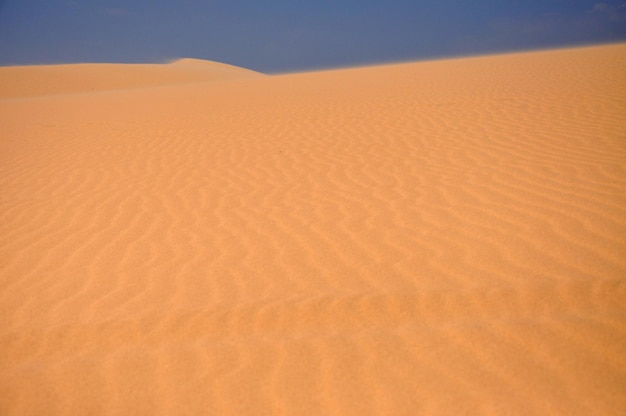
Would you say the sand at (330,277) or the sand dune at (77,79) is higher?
the sand dune at (77,79)

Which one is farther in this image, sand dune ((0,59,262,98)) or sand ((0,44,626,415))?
sand dune ((0,59,262,98))

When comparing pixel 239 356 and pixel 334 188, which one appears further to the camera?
pixel 334 188

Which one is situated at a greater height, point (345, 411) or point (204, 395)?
point (204, 395)

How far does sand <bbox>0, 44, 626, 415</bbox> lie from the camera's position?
2.21m

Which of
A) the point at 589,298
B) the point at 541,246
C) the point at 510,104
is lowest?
the point at 589,298

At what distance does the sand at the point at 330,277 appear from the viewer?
2209 millimetres

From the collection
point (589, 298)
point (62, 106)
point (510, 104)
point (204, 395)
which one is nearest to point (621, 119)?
point (510, 104)

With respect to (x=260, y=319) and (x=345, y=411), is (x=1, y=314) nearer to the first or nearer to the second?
(x=260, y=319)

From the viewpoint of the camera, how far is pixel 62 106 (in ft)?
46.0

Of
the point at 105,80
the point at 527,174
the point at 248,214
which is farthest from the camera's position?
the point at 105,80

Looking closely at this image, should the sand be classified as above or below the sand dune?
below

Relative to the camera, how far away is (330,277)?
3098 mm

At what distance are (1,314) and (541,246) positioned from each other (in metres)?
3.80

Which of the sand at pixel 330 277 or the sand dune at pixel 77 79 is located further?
the sand dune at pixel 77 79
